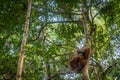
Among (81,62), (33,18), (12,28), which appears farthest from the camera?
(33,18)

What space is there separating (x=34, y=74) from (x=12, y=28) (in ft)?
6.25

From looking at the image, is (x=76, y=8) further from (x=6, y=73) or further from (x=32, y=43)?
(x=6, y=73)

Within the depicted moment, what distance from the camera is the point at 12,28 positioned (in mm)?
9492

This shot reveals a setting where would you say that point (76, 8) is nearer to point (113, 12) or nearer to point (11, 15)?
point (113, 12)

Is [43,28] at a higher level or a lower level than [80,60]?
higher

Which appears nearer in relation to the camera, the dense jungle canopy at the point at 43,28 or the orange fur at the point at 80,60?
the orange fur at the point at 80,60

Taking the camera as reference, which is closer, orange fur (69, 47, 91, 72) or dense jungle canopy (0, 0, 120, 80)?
orange fur (69, 47, 91, 72)

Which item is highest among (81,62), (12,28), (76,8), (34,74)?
(76,8)

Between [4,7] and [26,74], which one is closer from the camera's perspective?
[4,7]

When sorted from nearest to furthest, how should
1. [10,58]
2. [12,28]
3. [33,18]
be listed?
[10,58], [12,28], [33,18]

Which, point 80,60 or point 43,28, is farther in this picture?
point 43,28

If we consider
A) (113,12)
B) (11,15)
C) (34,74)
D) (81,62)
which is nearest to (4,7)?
(11,15)

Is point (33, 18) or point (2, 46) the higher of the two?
point (33, 18)

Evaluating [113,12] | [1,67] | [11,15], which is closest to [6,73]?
[1,67]
